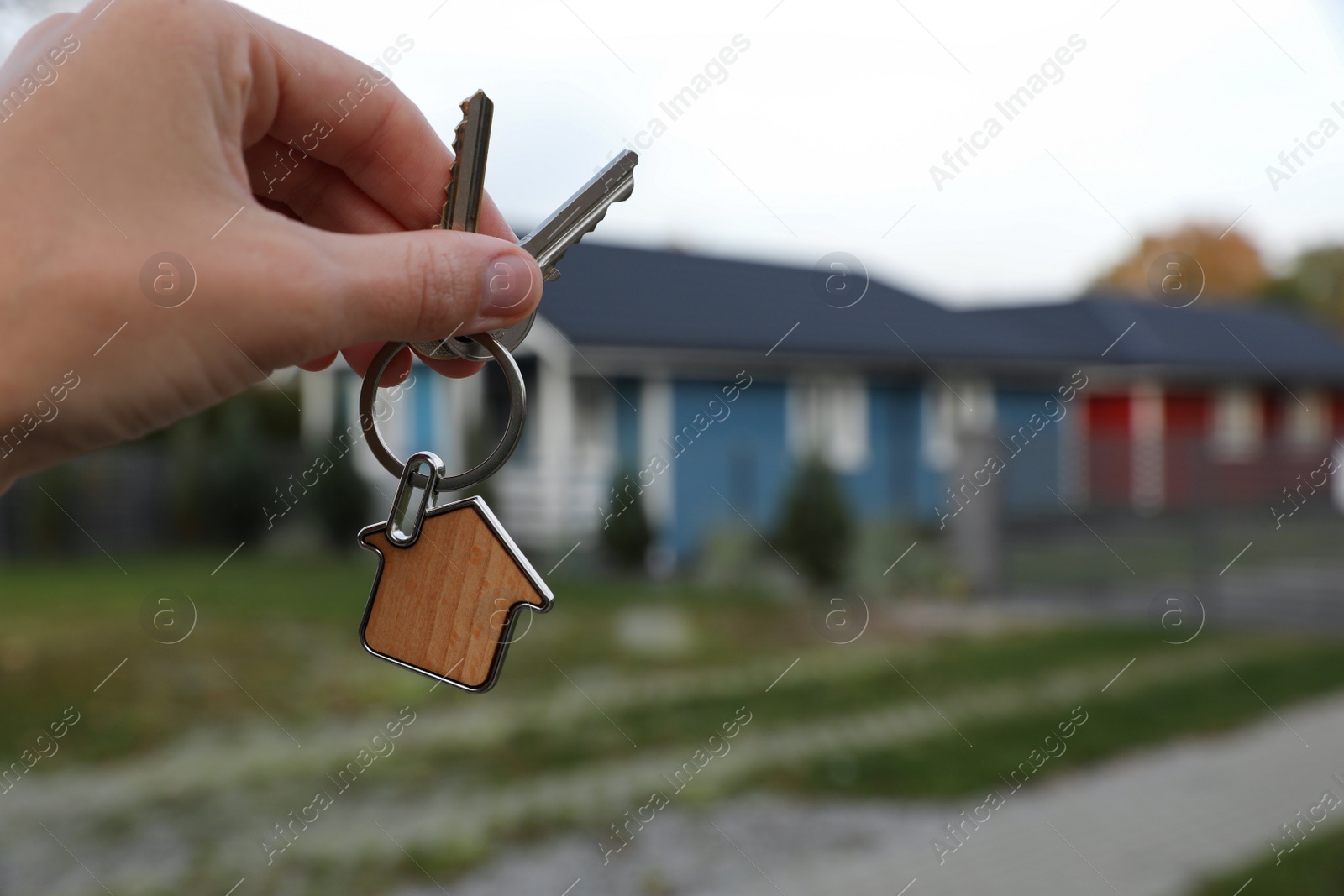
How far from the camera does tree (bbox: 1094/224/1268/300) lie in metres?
37.5

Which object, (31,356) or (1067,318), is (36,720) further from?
(1067,318)

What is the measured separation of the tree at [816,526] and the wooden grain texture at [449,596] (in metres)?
12.3

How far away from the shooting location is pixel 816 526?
13.4 meters

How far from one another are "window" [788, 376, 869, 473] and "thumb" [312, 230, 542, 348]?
54.6 ft

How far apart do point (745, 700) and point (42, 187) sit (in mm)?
7217

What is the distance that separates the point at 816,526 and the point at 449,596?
40.9 ft

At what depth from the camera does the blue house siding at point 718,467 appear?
14.6m

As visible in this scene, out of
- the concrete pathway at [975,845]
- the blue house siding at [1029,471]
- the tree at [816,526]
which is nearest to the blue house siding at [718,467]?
the tree at [816,526]

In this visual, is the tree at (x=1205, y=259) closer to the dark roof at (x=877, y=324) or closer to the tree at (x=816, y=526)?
the dark roof at (x=877, y=324)

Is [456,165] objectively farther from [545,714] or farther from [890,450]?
[890,450]

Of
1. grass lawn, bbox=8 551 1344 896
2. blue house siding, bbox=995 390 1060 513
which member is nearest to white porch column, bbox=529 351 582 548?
grass lawn, bbox=8 551 1344 896

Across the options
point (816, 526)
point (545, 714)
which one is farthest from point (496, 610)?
point (816, 526)

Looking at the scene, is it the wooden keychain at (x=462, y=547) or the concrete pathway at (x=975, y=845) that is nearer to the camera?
the wooden keychain at (x=462, y=547)

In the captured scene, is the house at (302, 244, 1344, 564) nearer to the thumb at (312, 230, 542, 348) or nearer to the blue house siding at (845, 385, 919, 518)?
the blue house siding at (845, 385, 919, 518)
